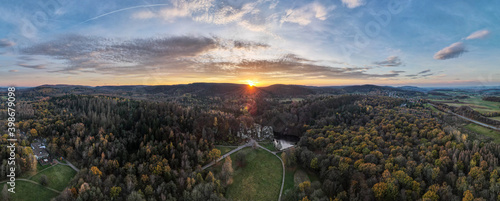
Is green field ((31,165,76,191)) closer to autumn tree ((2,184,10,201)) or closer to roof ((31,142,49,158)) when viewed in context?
autumn tree ((2,184,10,201))

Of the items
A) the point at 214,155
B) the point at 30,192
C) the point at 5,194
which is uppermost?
the point at 5,194

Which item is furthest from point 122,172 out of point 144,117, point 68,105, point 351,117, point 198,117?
point 351,117

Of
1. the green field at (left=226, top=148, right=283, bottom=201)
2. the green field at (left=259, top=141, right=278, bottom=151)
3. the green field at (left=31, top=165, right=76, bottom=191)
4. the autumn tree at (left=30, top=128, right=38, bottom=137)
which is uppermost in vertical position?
the autumn tree at (left=30, top=128, right=38, bottom=137)

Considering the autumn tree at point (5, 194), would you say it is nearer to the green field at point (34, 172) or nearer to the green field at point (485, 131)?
the green field at point (34, 172)

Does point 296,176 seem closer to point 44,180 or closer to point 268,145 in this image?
point 268,145

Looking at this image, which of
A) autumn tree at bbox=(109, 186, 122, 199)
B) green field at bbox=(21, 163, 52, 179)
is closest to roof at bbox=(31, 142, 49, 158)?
green field at bbox=(21, 163, 52, 179)

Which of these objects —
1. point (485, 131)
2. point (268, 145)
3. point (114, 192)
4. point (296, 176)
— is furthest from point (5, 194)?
point (485, 131)

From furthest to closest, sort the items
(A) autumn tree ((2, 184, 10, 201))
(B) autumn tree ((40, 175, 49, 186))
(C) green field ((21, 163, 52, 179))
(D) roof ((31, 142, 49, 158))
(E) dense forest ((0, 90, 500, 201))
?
(D) roof ((31, 142, 49, 158)), (C) green field ((21, 163, 52, 179)), (B) autumn tree ((40, 175, 49, 186)), (E) dense forest ((0, 90, 500, 201)), (A) autumn tree ((2, 184, 10, 201))
